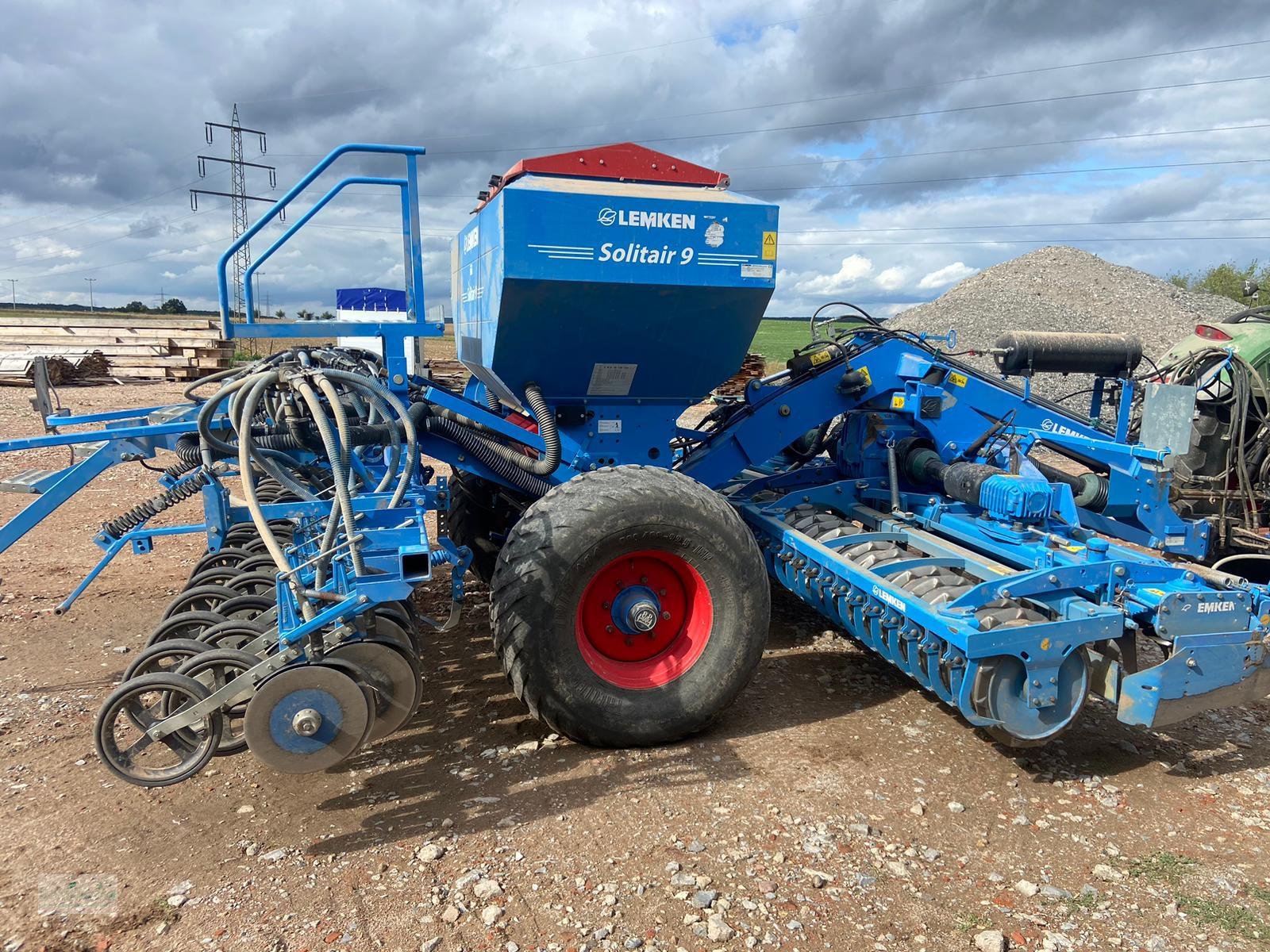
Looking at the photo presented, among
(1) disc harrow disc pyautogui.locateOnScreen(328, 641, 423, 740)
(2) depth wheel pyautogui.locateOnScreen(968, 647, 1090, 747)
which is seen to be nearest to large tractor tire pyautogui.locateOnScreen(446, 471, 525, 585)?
(1) disc harrow disc pyautogui.locateOnScreen(328, 641, 423, 740)

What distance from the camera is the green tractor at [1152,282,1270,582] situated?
226 inches

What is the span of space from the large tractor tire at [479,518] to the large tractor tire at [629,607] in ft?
6.64

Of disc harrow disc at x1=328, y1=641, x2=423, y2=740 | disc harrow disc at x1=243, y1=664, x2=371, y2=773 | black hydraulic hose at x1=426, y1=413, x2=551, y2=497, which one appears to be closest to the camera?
disc harrow disc at x1=243, y1=664, x2=371, y2=773

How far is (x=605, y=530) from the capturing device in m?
3.70

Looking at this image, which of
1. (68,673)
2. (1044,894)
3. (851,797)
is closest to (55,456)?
(68,673)

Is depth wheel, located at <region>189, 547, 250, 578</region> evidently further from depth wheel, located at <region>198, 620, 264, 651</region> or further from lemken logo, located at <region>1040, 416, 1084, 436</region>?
lemken logo, located at <region>1040, 416, 1084, 436</region>

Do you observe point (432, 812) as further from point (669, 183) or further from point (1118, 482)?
point (1118, 482)

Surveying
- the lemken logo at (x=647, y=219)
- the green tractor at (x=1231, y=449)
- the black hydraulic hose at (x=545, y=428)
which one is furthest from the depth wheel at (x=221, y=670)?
the green tractor at (x=1231, y=449)

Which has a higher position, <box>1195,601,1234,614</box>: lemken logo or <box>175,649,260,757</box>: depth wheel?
<box>1195,601,1234,614</box>: lemken logo

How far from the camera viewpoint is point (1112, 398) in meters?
5.87

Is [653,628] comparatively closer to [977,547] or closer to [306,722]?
[306,722]

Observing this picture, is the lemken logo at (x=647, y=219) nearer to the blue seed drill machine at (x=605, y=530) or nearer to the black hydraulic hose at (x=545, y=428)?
the blue seed drill machine at (x=605, y=530)

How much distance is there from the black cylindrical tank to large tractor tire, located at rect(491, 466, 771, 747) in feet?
8.69

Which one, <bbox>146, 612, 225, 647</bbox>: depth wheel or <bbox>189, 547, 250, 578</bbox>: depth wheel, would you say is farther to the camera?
<bbox>189, 547, 250, 578</bbox>: depth wheel
